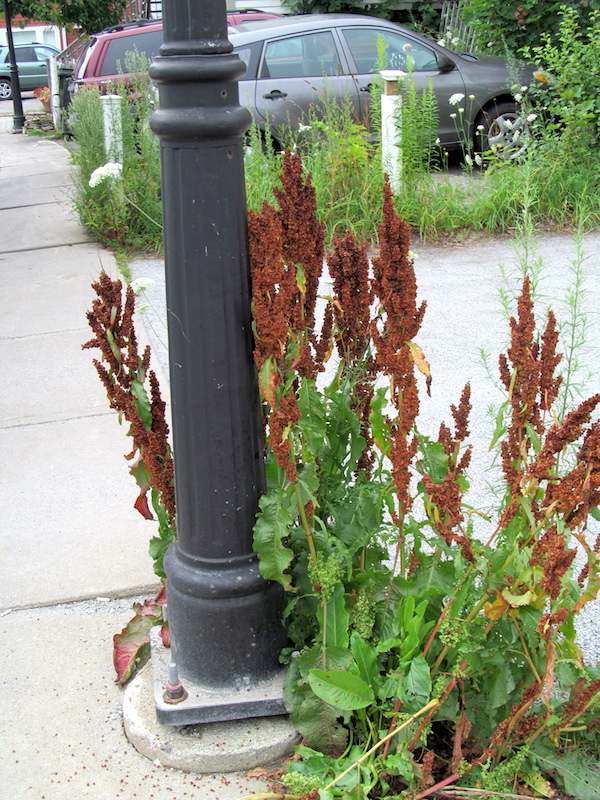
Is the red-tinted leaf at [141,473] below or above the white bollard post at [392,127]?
below

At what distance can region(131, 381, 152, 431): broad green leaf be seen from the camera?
2600mm

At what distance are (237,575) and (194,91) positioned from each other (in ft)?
4.12

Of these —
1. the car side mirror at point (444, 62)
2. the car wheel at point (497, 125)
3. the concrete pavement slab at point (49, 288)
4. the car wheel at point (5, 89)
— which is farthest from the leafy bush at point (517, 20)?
the car wheel at point (5, 89)

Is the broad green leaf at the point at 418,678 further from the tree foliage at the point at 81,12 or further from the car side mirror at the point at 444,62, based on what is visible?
the tree foliage at the point at 81,12

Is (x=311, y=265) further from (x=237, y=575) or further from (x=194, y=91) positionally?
(x=237, y=575)

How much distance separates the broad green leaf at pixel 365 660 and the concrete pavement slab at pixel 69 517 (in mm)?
1191

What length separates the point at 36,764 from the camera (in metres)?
2.45

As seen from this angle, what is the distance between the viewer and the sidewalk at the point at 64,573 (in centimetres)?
242

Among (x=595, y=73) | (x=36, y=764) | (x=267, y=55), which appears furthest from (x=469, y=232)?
(x=36, y=764)

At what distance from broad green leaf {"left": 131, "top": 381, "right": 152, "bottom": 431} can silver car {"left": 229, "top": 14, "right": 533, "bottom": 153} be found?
765cm

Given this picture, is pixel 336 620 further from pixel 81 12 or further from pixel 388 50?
pixel 81 12

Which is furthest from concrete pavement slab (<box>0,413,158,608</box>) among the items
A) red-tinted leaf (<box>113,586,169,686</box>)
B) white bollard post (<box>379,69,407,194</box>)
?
white bollard post (<box>379,69,407,194</box>)

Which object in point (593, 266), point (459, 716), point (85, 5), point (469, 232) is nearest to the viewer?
point (459, 716)

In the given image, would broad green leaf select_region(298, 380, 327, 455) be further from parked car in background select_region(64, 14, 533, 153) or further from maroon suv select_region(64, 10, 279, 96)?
maroon suv select_region(64, 10, 279, 96)
